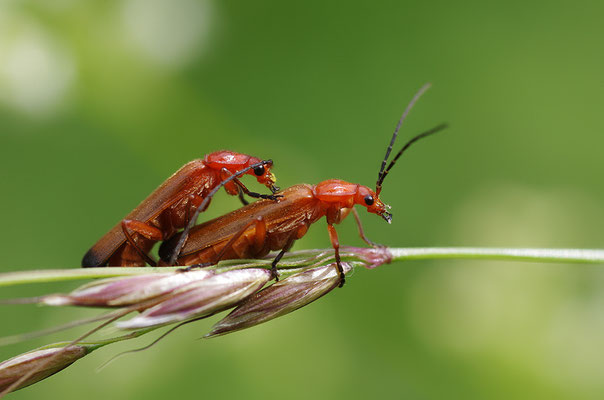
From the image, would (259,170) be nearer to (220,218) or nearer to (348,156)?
(220,218)

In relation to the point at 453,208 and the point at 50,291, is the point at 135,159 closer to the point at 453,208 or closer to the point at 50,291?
the point at 50,291

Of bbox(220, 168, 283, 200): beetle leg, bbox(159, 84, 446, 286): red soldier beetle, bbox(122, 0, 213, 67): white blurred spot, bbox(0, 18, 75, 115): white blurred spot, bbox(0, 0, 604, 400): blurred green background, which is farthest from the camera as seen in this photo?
bbox(122, 0, 213, 67): white blurred spot

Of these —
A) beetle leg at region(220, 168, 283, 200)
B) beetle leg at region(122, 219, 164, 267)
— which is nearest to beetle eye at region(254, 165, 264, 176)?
beetle leg at region(220, 168, 283, 200)

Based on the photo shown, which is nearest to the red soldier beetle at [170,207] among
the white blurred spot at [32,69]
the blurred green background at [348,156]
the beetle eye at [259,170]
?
the beetle eye at [259,170]

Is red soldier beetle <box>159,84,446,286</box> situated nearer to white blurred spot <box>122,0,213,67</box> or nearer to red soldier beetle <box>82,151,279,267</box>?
red soldier beetle <box>82,151,279,267</box>

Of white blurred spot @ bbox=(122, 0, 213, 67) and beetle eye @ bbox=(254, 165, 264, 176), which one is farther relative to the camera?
white blurred spot @ bbox=(122, 0, 213, 67)
